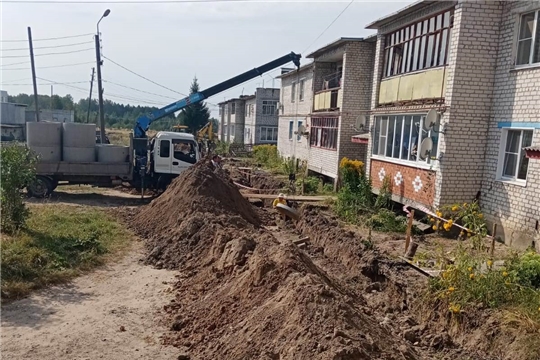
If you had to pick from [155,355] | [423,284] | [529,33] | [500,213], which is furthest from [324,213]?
[155,355]

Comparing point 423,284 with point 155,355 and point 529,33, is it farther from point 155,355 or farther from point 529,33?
point 529,33

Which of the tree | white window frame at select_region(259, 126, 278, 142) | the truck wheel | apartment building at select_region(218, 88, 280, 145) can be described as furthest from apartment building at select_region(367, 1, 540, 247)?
the tree

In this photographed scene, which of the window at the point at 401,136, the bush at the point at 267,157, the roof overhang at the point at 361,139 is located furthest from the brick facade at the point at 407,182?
the bush at the point at 267,157

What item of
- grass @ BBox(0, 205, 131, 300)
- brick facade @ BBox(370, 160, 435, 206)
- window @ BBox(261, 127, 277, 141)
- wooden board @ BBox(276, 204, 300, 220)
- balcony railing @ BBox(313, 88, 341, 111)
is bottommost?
grass @ BBox(0, 205, 131, 300)

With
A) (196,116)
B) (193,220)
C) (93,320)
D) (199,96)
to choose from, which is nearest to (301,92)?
(199,96)

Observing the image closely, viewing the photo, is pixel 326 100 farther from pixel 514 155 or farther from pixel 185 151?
pixel 514 155

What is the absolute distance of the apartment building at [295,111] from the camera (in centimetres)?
2388

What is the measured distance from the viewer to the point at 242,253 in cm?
752

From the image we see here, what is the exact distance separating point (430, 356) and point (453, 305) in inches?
34.0

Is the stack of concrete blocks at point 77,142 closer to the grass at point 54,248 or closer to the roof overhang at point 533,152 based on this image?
the grass at point 54,248

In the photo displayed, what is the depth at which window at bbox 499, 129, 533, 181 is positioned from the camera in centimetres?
952

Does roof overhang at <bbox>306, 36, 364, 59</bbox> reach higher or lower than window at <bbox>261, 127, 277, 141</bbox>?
higher

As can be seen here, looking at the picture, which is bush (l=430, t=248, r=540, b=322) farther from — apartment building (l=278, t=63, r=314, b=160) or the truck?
apartment building (l=278, t=63, r=314, b=160)

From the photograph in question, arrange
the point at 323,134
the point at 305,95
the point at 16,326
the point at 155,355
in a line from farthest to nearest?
the point at 305,95
the point at 323,134
the point at 16,326
the point at 155,355
